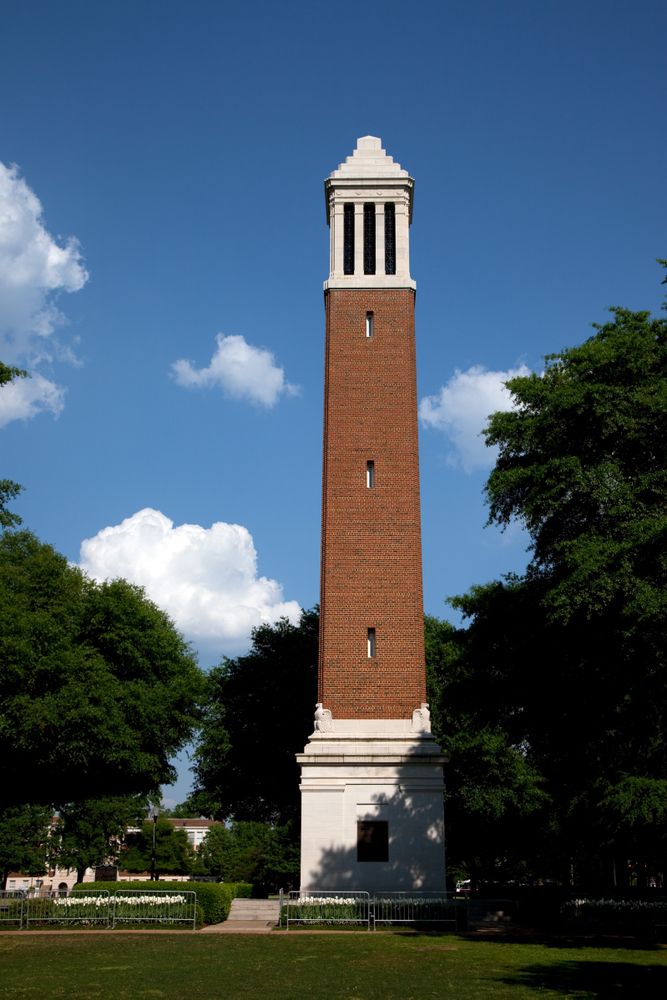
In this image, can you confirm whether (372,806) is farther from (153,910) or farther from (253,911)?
(253,911)

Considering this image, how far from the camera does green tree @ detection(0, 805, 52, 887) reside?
51219 millimetres

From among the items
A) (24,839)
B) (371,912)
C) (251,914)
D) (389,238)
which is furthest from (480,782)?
(389,238)

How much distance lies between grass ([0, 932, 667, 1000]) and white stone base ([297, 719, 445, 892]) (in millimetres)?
5105

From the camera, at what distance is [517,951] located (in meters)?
20.9

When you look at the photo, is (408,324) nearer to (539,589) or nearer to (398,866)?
(539,589)

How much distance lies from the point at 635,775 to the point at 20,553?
32.5m

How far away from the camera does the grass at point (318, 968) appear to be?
556 inches

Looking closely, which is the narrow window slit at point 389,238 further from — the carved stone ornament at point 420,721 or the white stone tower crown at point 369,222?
the carved stone ornament at point 420,721

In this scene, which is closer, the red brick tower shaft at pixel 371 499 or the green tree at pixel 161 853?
the red brick tower shaft at pixel 371 499

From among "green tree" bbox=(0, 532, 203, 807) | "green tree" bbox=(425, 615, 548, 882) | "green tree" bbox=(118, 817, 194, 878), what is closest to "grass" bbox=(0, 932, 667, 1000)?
"green tree" bbox=(0, 532, 203, 807)

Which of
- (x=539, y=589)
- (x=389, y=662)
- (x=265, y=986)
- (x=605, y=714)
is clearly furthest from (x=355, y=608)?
(x=265, y=986)

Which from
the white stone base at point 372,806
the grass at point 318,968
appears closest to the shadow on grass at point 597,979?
the grass at point 318,968

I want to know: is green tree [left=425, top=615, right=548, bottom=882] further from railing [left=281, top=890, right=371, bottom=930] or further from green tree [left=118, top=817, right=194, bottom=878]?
green tree [left=118, top=817, right=194, bottom=878]

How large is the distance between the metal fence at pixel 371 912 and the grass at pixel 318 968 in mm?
2615
